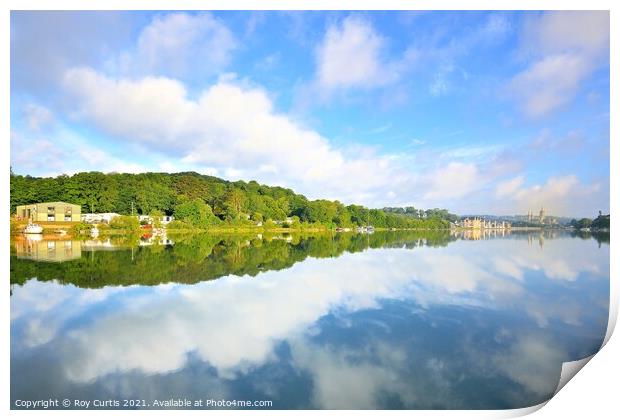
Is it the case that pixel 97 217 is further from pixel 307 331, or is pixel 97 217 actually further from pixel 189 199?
pixel 307 331

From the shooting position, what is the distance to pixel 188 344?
304 centimetres

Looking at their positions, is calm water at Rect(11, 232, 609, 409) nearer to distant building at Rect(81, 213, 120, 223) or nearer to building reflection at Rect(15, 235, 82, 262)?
building reflection at Rect(15, 235, 82, 262)

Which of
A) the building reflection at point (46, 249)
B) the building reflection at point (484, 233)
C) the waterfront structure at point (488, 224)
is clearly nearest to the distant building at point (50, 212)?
the building reflection at point (46, 249)

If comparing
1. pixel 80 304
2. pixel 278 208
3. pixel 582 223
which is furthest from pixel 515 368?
pixel 278 208

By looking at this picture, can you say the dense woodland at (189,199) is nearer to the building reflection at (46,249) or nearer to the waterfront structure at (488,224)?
the building reflection at (46,249)

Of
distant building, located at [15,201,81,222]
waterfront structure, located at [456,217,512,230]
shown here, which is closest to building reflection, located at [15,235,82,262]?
distant building, located at [15,201,81,222]

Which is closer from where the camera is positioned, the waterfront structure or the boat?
the boat

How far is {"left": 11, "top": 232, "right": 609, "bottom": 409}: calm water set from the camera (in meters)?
2.55

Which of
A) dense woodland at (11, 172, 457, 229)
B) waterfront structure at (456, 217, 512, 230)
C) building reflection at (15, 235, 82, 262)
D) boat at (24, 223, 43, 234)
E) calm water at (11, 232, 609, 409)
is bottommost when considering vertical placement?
calm water at (11, 232, 609, 409)

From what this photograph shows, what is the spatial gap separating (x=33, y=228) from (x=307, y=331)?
4.09 m

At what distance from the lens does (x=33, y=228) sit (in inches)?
197

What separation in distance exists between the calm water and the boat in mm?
153

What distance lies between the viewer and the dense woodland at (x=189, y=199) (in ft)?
18.4
